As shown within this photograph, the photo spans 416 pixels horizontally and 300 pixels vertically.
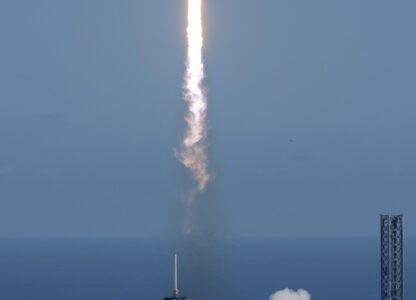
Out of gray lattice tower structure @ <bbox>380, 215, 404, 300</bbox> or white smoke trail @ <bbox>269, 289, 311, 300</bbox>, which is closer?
gray lattice tower structure @ <bbox>380, 215, 404, 300</bbox>

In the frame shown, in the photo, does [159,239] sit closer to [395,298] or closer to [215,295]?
[215,295]

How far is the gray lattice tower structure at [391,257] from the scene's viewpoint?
5084 inches

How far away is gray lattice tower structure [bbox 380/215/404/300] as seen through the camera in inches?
5084

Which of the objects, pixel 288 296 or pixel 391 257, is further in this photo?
pixel 288 296

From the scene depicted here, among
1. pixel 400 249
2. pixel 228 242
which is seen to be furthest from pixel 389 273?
pixel 228 242

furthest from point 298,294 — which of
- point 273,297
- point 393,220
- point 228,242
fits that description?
point 393,220

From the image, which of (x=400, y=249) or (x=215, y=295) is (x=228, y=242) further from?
(x=400, y=249)

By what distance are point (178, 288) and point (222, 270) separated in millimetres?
6177

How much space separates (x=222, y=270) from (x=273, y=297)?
21.6 ft

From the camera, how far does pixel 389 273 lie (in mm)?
130375

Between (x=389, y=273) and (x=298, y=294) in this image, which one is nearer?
(x=389, y=273)

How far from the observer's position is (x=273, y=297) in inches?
5733

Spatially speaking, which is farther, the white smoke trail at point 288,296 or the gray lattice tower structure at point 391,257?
the white smoke trail at point 288,296

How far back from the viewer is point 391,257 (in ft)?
427
